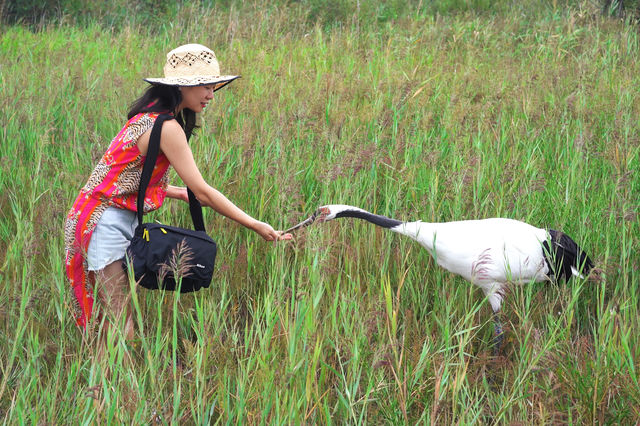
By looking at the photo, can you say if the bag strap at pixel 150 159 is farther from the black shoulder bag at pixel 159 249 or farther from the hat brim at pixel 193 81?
the hat brim at pixel 193 81

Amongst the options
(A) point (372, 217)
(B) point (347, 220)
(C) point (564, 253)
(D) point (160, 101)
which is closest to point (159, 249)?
(D) point (160, 101)

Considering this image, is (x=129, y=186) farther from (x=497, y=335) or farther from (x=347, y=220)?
(x=497, y=335)

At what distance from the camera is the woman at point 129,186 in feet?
7.70

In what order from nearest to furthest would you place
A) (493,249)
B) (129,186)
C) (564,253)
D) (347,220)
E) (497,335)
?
(129,186), (497,335), (493,249), (564,253), (347,220)

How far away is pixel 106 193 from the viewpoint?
2.36m

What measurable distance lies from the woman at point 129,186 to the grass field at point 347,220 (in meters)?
0.18

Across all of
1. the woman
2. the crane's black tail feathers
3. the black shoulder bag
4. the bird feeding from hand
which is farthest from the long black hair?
the crane's black tail feathers

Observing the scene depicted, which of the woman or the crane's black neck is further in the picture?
the crane's black neck

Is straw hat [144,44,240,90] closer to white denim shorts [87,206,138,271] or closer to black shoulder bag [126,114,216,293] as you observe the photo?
black shoulder bag [126,114,216,293]

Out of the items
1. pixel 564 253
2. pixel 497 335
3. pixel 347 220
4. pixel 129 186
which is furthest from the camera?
pixel 347 220

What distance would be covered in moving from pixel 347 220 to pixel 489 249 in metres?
0.79

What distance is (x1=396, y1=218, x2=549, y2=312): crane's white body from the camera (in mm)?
2646

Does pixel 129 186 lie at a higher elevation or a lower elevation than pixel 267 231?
higher

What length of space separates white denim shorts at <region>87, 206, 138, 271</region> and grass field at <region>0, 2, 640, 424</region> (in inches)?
8.4
